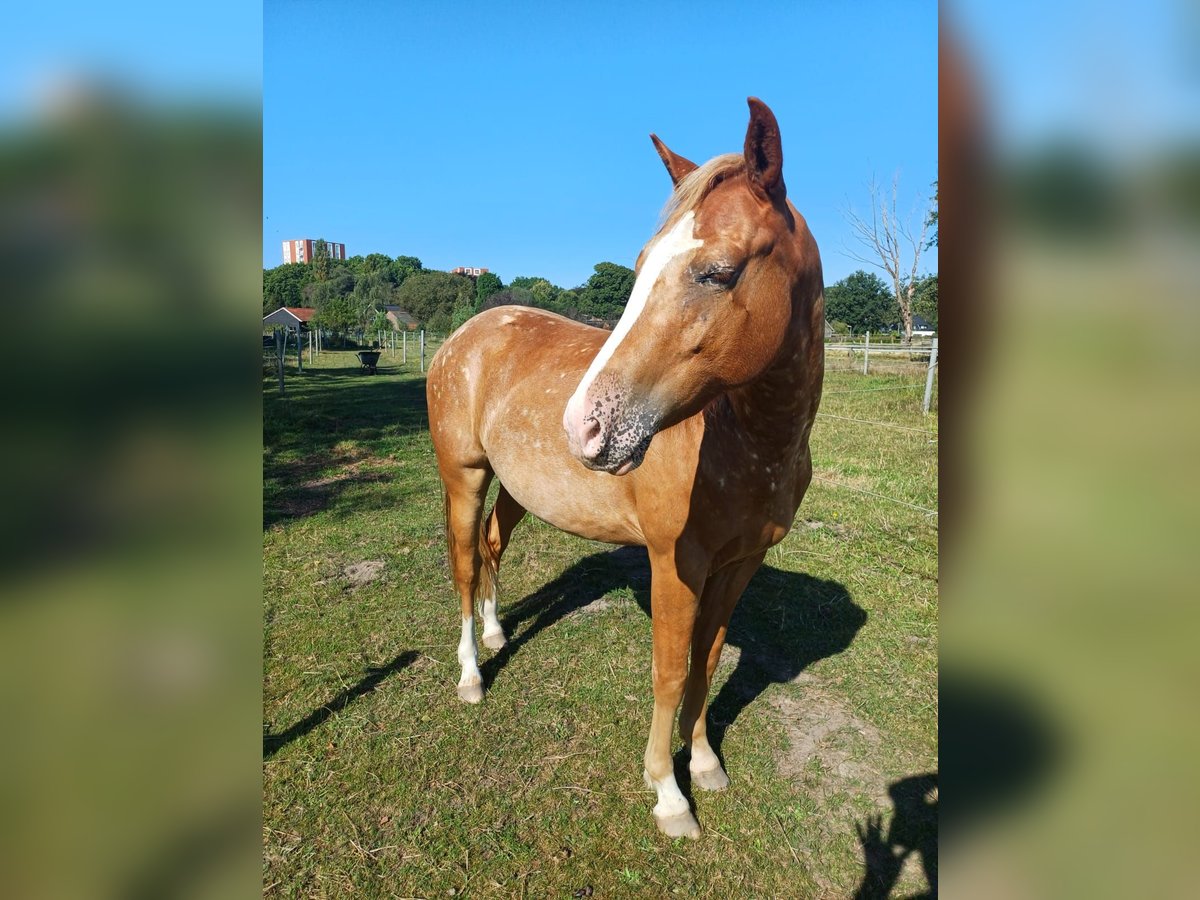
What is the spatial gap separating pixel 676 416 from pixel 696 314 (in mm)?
276

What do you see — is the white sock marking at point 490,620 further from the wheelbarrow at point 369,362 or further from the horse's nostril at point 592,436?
the wheelbarrow at point 369,362

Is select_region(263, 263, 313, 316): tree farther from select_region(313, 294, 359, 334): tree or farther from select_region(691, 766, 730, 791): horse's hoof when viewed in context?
select_region(691, 766, 730, 791): horse's hoof

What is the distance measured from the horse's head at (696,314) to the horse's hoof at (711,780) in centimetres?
186

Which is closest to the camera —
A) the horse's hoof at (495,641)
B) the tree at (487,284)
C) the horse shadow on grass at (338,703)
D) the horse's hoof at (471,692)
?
the horse shadow on grass at (338,703)

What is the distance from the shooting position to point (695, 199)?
1.66m

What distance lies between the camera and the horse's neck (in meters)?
1.87

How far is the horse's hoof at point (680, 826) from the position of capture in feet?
8.27

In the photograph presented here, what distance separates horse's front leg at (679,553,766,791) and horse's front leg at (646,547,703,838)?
19 centimetres

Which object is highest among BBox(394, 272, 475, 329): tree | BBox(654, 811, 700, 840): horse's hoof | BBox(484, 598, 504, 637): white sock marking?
BBox(394, 272, 475, 329): tree

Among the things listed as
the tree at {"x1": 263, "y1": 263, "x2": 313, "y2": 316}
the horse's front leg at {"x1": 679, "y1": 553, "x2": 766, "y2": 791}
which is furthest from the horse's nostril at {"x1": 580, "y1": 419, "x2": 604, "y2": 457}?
the tree at {"x1": 263, "y1": 263, "x2": 313, "y2": 316}
